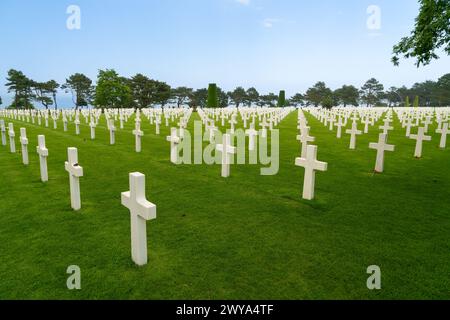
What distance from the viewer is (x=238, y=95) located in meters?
84.3

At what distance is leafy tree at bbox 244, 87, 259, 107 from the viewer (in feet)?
277

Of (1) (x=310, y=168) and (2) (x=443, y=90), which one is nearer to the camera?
(1) (x=310, y=168)

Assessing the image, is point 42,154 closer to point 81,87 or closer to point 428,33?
point 428,33

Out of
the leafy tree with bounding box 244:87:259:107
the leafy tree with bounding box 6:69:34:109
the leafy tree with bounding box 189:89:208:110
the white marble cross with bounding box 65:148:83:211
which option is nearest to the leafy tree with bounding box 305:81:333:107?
the leafy tree with bounding box 244:87:259:107

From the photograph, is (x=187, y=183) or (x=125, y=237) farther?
(x=187, y=183)

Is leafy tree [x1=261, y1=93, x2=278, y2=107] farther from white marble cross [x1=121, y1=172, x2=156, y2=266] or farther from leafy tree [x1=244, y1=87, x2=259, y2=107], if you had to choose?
white marble cross [x1=121, y1=172, x2=156, y2=266]

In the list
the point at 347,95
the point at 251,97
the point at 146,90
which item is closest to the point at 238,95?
the point at 251,97

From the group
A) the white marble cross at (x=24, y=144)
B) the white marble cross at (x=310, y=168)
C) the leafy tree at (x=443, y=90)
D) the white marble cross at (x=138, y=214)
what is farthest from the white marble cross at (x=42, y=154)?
the leafy tree at (x=443, y=90)

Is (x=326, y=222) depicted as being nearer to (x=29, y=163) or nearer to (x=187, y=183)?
(x=187, y=183)

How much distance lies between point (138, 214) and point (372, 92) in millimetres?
96900

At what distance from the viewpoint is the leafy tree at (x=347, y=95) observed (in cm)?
8288

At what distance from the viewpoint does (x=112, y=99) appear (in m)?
47.2
